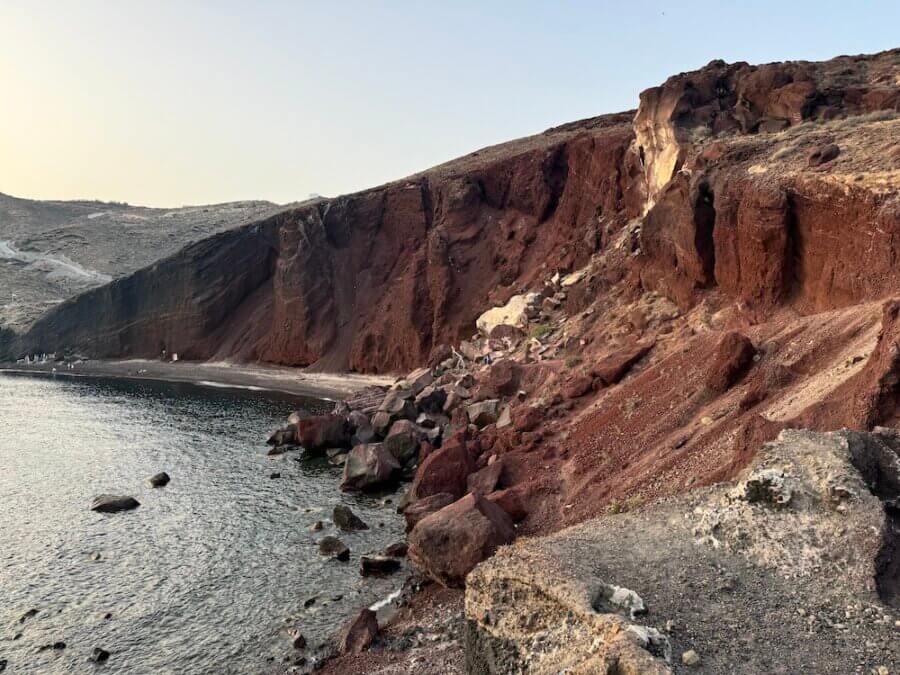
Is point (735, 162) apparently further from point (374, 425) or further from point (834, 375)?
point (374, 425)

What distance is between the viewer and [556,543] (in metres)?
10.3

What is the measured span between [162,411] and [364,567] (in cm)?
3168

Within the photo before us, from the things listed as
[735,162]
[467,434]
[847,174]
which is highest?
[735,162]

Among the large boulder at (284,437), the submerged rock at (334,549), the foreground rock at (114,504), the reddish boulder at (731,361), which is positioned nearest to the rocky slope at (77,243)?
the large boulder at (284,437)

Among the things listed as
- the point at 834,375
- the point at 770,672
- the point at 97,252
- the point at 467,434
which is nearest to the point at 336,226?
the point at 467,434

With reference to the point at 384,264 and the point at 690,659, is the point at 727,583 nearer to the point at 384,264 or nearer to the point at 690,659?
the point at 690,659

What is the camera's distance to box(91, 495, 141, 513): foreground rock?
24141mm

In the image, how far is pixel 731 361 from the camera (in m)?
17.5

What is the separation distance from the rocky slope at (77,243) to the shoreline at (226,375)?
697 inches

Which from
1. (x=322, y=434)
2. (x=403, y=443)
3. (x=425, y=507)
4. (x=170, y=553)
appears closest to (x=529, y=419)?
(x=425, y=507)

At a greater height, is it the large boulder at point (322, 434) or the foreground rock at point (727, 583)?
the foreground rock at point (727, 583)

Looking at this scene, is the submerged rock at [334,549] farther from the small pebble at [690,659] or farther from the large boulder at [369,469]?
the small pebble at [690,659]

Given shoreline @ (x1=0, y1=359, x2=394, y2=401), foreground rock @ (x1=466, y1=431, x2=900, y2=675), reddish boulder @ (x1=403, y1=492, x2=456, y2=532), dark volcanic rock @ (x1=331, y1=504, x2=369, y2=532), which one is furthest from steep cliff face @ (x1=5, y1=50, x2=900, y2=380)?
dark volcanic rock @ (x1=331, y1=504, x2=369, y2=532)

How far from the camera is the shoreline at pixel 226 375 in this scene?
50.8 metres
